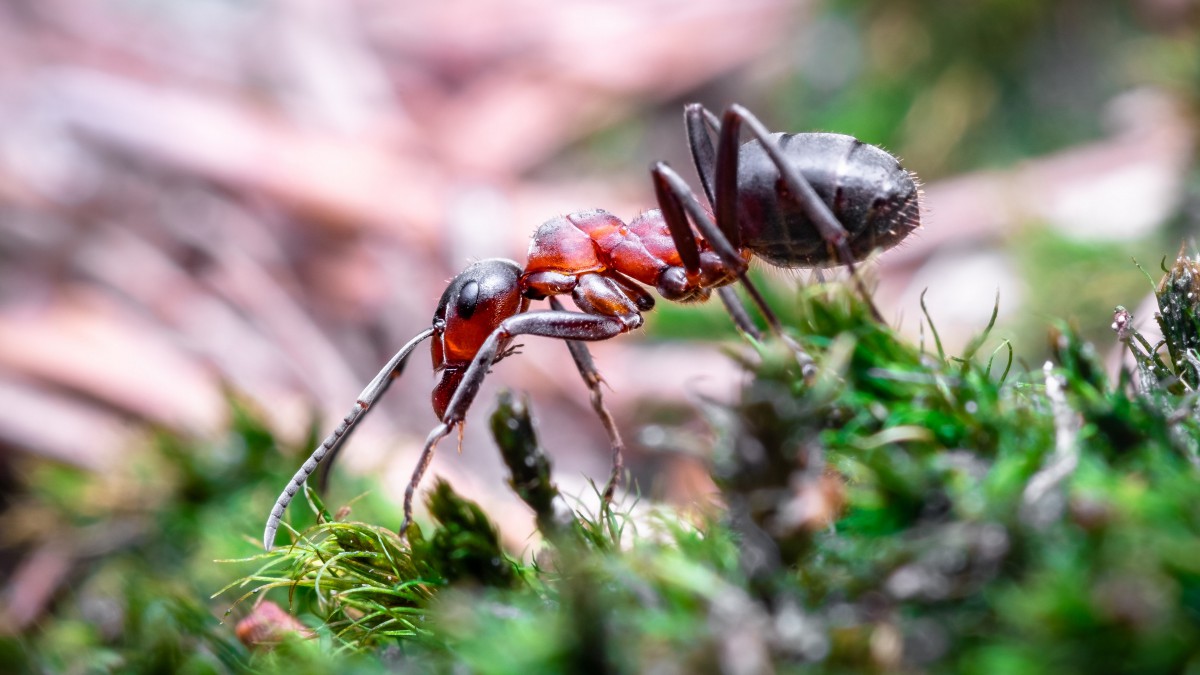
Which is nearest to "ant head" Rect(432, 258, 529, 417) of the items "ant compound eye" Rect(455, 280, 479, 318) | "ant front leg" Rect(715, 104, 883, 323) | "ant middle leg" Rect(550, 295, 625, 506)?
"ant compound eye" Rect(455, 280, 479, 318)

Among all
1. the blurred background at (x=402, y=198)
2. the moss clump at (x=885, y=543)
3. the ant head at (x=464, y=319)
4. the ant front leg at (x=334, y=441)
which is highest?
the blurred background at (x=402, y=198)

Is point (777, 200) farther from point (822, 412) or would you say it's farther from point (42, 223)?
point (42, 223)

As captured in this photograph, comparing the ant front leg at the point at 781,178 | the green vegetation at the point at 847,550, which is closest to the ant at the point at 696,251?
the ant front leg at the point at 781,178

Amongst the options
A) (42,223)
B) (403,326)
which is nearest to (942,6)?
(403,326)

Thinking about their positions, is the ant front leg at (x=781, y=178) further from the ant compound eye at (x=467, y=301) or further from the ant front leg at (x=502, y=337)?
the ant compound eye at (x=467, y=301)

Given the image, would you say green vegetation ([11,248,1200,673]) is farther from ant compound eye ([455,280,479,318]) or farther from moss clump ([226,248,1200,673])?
ant compound eye ([455,280,479,318])

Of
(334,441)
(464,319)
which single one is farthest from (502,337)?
(334,441)
